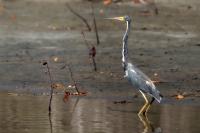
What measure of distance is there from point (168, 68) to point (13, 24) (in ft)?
16.2

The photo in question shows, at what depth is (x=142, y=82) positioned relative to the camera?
40.2 feet

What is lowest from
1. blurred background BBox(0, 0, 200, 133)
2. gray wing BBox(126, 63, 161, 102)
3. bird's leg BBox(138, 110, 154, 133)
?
blurred background BBox(0, 0, 200, 133)

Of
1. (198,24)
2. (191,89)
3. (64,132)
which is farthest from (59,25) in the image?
(64,132)

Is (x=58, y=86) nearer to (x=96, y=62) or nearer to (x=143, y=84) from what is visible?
(x=96, y=62)

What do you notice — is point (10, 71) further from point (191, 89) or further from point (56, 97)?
point (191, 89)

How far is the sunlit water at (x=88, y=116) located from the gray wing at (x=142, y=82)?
295mm

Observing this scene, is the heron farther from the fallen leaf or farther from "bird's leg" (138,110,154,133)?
the fallen leaf

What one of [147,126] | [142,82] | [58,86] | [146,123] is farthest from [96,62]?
[147,126]

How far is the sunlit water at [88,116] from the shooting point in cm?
1080

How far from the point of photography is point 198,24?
19328 mm

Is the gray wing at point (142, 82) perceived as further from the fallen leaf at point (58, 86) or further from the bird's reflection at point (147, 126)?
the fallen leaf at point (58, 86)

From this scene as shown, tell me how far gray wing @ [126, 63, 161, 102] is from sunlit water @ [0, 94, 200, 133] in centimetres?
30

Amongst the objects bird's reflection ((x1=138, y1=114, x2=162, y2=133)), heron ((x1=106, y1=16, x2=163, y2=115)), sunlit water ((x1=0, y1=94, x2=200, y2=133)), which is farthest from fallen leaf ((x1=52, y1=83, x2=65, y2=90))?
bird's reflection ((x1=138, y1=114, x2=162, y2=133))

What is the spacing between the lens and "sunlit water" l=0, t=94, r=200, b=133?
10.8m
